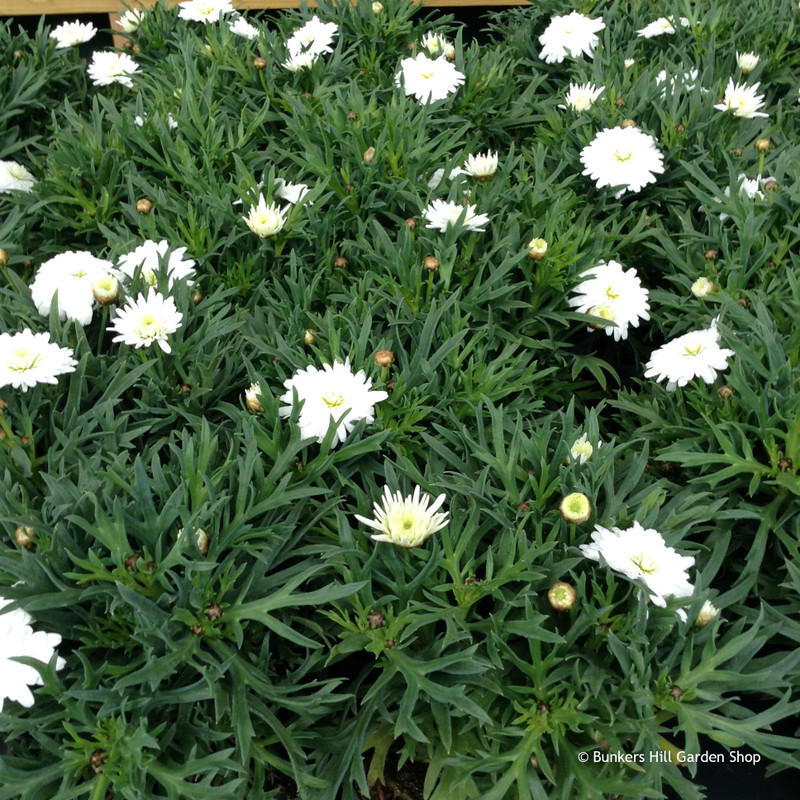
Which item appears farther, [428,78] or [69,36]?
[69,36]

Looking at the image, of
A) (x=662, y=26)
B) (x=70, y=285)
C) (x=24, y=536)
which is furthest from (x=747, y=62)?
(x=24, y=536)

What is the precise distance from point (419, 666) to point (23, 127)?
201cm

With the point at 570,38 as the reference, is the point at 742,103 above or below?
below

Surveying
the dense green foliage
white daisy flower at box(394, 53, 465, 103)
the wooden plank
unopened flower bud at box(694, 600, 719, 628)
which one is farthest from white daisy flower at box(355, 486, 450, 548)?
the wooden plank

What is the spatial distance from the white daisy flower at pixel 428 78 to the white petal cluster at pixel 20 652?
1596mm

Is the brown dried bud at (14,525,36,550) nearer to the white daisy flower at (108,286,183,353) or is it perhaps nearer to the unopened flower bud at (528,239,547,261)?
the white daisy flower at (108,286,183,353)

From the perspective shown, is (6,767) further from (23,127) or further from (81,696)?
(23,127)

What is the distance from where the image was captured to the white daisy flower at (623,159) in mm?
1802

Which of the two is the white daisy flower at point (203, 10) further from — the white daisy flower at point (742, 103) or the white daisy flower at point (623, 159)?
the white daisy flower at point (742, 103)

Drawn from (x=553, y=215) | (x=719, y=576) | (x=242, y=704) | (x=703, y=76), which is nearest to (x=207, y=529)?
(x=242, y=704)

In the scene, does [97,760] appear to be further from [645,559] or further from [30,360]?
[645,559]

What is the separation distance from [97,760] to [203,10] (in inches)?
86.1

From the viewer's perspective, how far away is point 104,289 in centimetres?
141

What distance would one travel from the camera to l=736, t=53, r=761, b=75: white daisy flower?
2.12 metres
